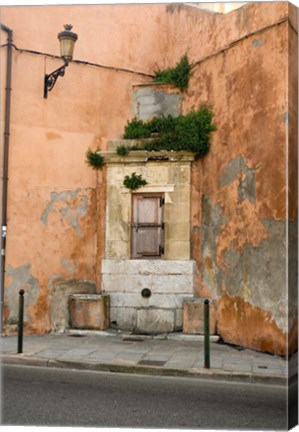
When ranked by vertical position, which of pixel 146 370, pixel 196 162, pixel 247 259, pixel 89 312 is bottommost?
pixel 146 370

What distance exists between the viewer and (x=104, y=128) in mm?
7328

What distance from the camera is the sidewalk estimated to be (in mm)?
4997

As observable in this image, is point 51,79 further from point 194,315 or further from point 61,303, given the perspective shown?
point 194,315

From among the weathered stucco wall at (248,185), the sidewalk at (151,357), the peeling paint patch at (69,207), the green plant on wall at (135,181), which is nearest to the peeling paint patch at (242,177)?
the weathered stucco wall at (248,185)

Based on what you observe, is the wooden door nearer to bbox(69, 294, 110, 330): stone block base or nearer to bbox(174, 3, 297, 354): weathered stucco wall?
bbox(174, 3, 297, 354): weathered stucco wall

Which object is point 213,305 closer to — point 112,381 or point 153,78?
point 112,381

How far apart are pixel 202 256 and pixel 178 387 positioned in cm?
269

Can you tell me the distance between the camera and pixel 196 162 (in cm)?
721

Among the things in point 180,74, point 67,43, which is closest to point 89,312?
point 67,43

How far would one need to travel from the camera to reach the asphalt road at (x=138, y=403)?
3.72 metres

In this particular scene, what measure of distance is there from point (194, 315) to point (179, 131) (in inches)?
100

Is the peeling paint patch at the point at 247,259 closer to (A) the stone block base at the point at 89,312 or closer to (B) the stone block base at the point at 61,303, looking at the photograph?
(A) the stone block base at the point at 89,312

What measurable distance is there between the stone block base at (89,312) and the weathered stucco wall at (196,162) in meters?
0.32

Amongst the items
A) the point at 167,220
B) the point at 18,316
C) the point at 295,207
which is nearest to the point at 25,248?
the point at 18,316
